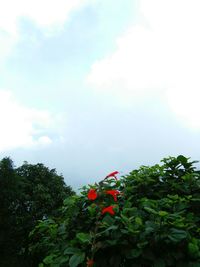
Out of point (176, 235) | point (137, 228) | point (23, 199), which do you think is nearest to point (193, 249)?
point (176, 235)

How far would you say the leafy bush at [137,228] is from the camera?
3943mm

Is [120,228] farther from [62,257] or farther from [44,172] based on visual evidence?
[44,172]

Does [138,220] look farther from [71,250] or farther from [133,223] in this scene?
[71,250]

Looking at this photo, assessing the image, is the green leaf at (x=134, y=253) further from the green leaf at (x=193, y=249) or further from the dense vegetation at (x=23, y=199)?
the dense vegetation at (x=23, y=199)

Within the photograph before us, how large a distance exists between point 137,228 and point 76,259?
0.67m

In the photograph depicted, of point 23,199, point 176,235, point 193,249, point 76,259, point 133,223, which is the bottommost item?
point 76,259

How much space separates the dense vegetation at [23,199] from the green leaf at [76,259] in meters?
30.5

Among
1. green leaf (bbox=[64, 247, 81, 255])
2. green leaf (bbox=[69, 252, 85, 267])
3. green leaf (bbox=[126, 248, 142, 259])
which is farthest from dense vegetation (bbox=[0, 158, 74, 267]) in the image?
green leaf (bbox=[126, 248, 142, 259])

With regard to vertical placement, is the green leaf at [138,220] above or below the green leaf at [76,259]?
above

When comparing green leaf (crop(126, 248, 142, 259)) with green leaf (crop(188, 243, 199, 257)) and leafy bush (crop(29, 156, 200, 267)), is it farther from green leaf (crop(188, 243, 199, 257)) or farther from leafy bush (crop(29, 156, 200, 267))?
green leaf (crop(188, 243, 199, 257))

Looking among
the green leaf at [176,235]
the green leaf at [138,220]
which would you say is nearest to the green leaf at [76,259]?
the green leaf at [138,220]

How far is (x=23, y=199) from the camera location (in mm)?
37812

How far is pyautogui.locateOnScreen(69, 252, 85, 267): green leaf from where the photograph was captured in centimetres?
394

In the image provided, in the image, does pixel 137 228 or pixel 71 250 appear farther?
pixel 71 250
